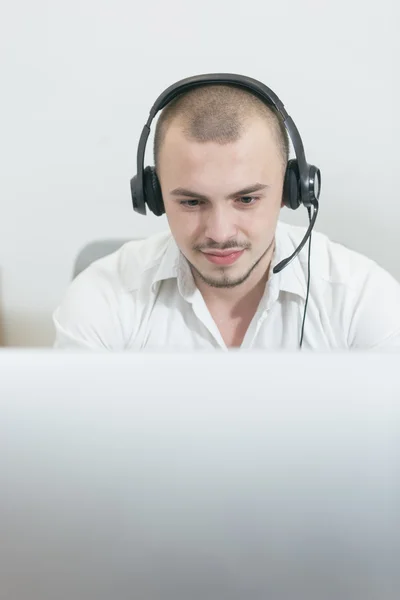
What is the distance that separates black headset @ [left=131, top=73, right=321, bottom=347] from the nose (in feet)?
0.39

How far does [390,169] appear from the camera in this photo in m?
1.82

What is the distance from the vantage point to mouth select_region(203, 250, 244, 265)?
46.5 inches

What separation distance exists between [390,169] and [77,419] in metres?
1.71

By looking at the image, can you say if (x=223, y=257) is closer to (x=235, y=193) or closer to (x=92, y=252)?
(x=235, y=193)

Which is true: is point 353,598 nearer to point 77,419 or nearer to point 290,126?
point 77,419

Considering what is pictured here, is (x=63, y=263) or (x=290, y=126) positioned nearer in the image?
(x=290, y=126)

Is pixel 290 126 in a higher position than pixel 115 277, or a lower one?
higher

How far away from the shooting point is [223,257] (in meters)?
1.19

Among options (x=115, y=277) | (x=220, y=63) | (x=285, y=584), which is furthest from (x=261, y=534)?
(x=220, y=63)

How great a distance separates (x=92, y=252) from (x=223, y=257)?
0.48m

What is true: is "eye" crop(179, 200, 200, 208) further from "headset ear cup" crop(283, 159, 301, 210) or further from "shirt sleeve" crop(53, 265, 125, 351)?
"shirt sleeve" crop(53, 265, 125, 351)

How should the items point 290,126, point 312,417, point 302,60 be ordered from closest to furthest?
point 312,417 → point 290,126 → point 302,60

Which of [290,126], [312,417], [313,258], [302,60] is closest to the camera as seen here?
[312,417]

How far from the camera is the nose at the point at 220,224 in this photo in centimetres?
113
